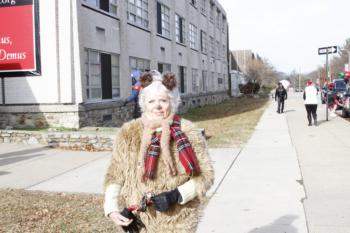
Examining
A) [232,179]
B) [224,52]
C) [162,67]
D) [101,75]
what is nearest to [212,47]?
[224,52]

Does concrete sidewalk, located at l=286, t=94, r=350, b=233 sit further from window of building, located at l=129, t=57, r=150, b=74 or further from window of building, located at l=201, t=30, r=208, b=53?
window of building, located at l=201, t=30, r=208, b=53

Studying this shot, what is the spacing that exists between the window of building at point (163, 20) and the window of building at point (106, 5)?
6266mm

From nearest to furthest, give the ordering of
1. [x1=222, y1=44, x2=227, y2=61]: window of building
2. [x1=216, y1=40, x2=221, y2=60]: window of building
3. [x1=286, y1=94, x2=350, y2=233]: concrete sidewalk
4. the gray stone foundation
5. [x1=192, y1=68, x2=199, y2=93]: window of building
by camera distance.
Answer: [x1=286, y1=94, x2=350, y2=233]: concrete sidewalk < the gray stone foundation < [x1=192, y1=68, x2=199, y2=93]: window of building < [x1=216, y1=40, x2=221, y2=60]: window of building < [x1=222, y1=44, x2=227, y2=61]: window of building

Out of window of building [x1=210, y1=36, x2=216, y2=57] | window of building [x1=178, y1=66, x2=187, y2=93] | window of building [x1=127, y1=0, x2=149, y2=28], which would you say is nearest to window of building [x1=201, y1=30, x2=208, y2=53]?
window of building [x1=210, y1=36, x2=216, y2=57]

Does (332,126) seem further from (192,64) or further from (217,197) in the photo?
(192,64)

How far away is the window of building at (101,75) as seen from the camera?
15070mm

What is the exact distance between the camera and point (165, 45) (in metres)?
24.7

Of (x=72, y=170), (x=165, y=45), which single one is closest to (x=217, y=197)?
(x=72, y=170)

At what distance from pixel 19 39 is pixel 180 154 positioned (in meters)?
12.7

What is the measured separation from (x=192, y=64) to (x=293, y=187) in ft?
83.1

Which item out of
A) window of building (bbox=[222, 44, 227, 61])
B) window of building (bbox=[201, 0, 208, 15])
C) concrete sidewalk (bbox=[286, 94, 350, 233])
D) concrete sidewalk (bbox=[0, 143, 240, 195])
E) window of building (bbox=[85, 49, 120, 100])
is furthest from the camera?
window of building (bbox=[222, 44, 227, 61])

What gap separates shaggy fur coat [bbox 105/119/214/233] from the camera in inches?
114

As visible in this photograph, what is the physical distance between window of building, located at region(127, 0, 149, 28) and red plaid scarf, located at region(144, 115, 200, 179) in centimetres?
1682

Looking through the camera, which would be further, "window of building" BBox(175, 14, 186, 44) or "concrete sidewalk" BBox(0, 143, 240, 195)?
"window of building" BBox(175, 14, 186, 44)
